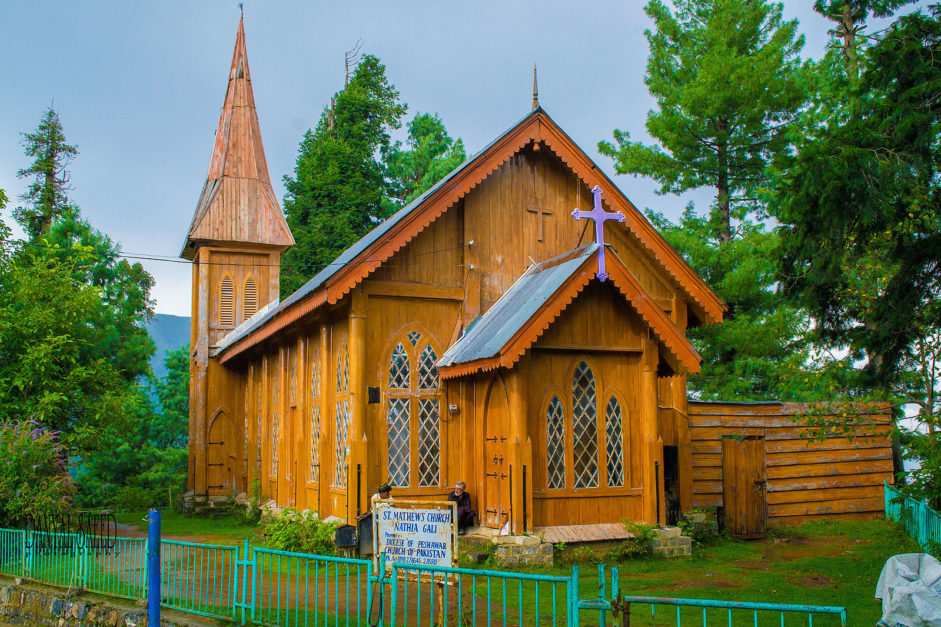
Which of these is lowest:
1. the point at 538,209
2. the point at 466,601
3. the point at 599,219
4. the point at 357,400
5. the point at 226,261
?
the point at 466,601

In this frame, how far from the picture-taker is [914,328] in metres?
10.8

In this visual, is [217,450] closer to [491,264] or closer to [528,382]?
[491,264]

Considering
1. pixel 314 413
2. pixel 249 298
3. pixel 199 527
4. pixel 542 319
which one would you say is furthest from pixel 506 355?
pixel 249 298

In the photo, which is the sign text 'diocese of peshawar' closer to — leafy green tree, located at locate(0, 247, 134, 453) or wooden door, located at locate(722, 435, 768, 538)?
wooden door, located at locate(722, 435, 768, 538)

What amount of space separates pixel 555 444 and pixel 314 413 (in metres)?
6.13

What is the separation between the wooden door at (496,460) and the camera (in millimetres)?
13477

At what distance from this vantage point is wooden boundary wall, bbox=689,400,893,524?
17.7m

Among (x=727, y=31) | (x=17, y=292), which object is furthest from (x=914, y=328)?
(x=727, y=31)

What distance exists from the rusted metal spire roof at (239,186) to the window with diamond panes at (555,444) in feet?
54.3

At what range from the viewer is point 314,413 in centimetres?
1759

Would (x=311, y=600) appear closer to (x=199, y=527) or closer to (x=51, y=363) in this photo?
(x=51, y=363)

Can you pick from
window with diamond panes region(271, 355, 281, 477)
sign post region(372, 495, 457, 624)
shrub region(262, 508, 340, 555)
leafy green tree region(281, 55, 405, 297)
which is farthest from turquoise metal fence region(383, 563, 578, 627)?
leafy green tree region(281, 55, 405, 297)

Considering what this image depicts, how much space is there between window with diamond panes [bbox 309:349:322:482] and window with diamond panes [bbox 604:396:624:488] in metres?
6.20

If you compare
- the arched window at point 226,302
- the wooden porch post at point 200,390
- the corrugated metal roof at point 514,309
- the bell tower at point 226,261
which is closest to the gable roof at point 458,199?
the corrugated metal roof at point 514,309
